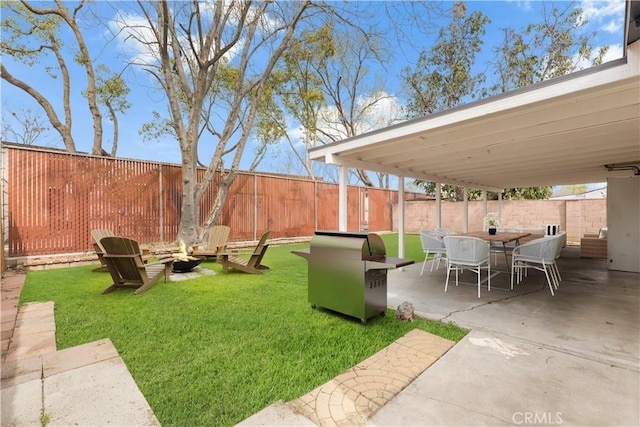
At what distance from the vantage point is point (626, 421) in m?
1.81

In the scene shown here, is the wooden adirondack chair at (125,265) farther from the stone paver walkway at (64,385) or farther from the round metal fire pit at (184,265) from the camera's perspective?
the stone paver walkway at (64,385)

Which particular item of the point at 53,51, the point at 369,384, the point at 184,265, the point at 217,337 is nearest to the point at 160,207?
the point at 184,265

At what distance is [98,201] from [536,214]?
1577 cm

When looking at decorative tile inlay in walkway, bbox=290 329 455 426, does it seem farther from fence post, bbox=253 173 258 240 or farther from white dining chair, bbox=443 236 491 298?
fence post, bbox=253 173 258 240

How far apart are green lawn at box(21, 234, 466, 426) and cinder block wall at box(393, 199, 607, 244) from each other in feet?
34.8

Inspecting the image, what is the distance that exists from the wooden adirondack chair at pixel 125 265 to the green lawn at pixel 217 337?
15cm

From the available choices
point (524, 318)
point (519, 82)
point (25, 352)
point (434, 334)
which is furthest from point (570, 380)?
point (519, 82)

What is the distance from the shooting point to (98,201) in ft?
24.5

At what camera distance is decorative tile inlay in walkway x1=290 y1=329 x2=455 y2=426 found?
6.12ft

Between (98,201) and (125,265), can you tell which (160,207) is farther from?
(125,265)

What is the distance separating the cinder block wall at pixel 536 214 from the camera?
11242 mm

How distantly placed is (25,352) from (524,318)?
5.31 metres

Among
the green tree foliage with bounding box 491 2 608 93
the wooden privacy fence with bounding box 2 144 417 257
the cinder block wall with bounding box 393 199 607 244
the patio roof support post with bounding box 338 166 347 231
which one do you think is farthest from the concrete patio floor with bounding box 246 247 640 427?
the green tree foliage with bounding box 491 2 608 93

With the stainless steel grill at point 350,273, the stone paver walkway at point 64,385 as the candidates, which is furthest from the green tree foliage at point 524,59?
the stone paver walkway at point 64,385
